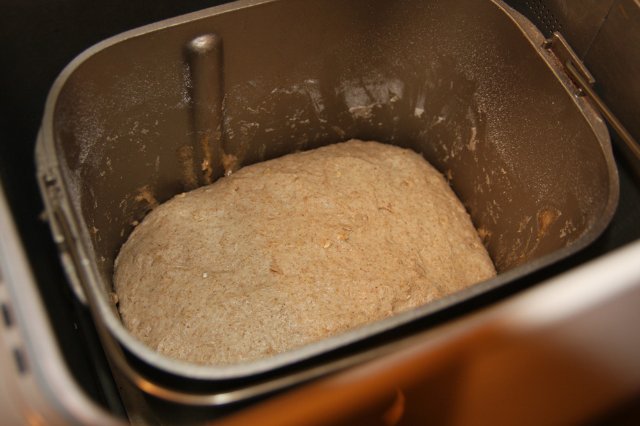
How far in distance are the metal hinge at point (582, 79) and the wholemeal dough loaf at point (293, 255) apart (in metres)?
0.35

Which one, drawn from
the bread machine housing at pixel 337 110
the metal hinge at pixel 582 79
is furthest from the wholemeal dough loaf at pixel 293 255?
the metal hinge at pixel 582 79

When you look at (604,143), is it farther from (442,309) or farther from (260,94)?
(260,94)

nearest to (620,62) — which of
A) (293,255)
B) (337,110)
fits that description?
(337,110)

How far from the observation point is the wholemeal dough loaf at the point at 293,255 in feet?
3.79

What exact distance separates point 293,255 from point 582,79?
2.06 ft

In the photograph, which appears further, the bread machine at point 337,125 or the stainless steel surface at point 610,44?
the stainless steel surface at point 610,44

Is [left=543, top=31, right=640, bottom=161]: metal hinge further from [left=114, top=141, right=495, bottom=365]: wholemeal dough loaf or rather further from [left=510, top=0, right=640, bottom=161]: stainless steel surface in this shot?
[left=114, top=141, right=495, bottom=365]: wholemeal dough loaf

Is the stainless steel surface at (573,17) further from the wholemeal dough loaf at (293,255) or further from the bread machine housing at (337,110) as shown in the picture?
the wholemeal dough loaf at (293,255)

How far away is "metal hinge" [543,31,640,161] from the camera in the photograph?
109 centimetres

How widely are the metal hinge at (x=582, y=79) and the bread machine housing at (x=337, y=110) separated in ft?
0.07

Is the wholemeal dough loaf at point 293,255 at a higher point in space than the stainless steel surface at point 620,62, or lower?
lower

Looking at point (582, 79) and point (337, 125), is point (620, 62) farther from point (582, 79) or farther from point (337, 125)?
point (337, 125)

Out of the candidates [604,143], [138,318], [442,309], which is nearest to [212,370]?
[442,309]

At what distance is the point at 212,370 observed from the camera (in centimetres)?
77
